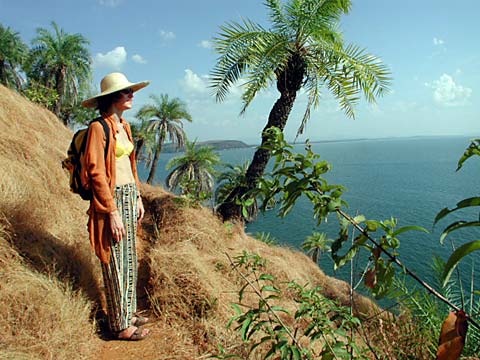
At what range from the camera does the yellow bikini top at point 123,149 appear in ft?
8.00

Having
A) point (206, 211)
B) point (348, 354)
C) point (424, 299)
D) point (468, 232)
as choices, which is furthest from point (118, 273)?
point (468, 232)

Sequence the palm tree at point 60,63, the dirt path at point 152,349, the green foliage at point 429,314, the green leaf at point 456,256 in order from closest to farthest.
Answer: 1. the green leaf at point 456,256
2. the green foliage at point 429,314
3. the dirt path at point 152,349
4. the palm tree at point 60,63

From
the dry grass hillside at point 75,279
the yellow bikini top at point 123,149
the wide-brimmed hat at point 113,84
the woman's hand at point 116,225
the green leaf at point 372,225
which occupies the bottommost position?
the dry grass hillside at point 75,279

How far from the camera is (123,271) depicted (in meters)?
2.49

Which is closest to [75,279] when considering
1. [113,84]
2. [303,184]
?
[113,84]

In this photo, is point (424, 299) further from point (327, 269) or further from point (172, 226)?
point (327, 269)

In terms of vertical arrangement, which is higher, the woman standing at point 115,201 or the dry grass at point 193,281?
the woman standing at point 115,201

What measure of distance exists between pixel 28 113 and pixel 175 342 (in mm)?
7109

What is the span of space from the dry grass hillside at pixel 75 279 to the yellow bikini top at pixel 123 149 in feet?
3.85

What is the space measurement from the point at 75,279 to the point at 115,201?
111 centimetres

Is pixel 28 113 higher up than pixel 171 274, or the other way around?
pixel 28 113

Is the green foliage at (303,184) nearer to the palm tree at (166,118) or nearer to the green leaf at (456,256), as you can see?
the green leaf at (456,256)

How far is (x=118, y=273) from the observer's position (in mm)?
2443

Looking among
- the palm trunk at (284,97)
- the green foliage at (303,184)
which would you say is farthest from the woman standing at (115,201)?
the palm trunk at (284,97)
